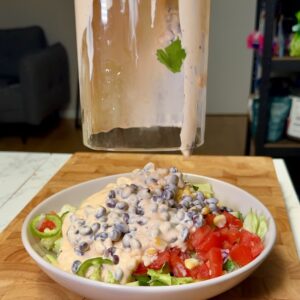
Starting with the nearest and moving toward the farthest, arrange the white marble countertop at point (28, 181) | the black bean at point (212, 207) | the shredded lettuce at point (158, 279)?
the shredded lettuce at point (158, 279) → the black bean at point (212, 207) → the white marble countertop at point (28, 181)

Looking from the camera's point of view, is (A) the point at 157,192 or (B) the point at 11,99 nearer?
(A) the point at 157,192

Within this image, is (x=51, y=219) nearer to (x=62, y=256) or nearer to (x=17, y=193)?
(x=62, y=256)

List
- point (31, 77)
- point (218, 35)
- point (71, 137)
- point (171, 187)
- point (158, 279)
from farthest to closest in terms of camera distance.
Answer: point (218, 35) < point (71, 137) < point (31, 77) < point (171, 187) < point (158, 279)

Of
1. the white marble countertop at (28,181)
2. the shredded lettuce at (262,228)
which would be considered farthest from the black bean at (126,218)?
the white marble countertop at (28,181)

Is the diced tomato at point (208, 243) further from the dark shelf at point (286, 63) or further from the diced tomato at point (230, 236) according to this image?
the dark shelf at point (286, 63)

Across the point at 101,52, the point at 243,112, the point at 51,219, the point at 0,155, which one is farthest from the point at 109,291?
the point at 243,112

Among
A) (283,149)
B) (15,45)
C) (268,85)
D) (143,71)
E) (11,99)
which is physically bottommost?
(11,99)

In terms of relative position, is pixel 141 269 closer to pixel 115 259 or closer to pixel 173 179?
pixel 115 259

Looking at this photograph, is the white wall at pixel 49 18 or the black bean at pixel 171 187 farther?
the white wall at pixel 49 18

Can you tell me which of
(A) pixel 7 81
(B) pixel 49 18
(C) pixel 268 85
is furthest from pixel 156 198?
(B) pixel 49 18
